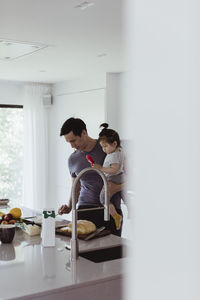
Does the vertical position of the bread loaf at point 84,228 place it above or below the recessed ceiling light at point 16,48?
below

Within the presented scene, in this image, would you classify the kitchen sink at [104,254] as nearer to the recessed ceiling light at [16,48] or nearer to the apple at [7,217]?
the apple at [7,217]

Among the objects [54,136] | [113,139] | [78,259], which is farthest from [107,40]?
[54,136]

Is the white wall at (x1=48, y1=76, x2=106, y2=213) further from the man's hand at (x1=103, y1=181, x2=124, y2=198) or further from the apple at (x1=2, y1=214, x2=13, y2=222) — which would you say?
the apple at (x1=2, y1=214, x2=13, y2=222)

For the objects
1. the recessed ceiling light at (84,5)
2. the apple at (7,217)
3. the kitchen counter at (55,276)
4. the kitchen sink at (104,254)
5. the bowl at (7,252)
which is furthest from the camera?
the recessed ceiling light at (84,5)

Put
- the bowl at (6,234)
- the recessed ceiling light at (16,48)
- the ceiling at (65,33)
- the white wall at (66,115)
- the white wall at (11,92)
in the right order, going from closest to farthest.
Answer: the bowl at (6,234) → the ceiling at (65,33) → the recessed ceiling light at (16,48) → the white wall at (66,115) → the white wall at (11,92)

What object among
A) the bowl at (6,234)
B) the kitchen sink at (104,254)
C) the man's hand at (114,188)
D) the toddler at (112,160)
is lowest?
the kitchen sink at (104,254)

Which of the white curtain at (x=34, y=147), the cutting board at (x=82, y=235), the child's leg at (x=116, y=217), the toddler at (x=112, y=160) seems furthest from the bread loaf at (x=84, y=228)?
the white curtain at (x=34, y=147)

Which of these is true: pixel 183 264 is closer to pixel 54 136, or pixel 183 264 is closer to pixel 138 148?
pixel 138 148

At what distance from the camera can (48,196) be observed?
7.37m

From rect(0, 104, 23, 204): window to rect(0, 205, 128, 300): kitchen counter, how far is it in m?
5.09

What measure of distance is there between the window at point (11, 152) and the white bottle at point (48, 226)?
16.7ft

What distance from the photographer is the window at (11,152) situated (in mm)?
7113

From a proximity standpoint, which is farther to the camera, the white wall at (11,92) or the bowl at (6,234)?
the white wall at (11,92)

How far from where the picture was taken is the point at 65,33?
11.9 ft
